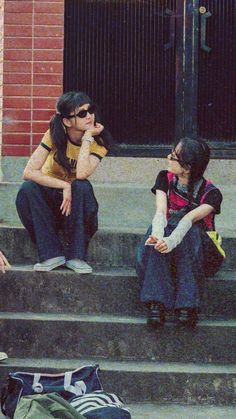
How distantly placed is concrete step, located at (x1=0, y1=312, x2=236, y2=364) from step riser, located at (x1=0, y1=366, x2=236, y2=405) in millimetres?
247

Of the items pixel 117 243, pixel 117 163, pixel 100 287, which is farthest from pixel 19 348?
pixel 117 163

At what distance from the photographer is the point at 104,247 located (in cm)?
602

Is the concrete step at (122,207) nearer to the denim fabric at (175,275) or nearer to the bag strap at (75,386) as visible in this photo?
the denim fabric at (175,275)

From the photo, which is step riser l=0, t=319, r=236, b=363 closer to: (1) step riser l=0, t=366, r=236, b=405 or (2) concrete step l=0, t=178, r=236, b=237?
(1) step riser l=0, t=366, r=236, b=405

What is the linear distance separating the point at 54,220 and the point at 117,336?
905 millimetres

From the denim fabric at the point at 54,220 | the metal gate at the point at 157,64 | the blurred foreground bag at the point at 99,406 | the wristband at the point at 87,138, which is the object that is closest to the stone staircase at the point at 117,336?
the denim fabric at the point at 54,220

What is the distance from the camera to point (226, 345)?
516cm

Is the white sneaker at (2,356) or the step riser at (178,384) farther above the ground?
the white sneaker at (2,356)

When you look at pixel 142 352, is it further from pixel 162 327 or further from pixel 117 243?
pixel 117 243

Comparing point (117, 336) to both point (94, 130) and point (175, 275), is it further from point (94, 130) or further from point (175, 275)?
point (94, 130)

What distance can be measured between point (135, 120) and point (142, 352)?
105 inches

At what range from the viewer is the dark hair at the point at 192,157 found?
5.44 meters

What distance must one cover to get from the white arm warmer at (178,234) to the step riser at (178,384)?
0.71 meters

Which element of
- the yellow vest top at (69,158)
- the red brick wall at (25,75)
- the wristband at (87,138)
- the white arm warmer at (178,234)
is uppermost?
the red brick wall at (25,75)
